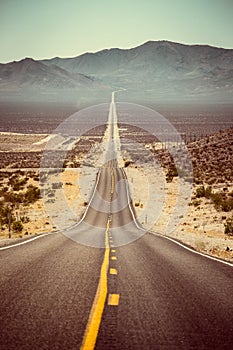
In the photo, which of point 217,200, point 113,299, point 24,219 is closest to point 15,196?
point 24,219

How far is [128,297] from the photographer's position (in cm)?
719

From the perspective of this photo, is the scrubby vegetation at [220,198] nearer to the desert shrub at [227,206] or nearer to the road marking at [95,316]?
the desert shrub at [227,206]

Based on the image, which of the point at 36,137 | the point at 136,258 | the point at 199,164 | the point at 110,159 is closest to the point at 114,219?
the point at 136,258

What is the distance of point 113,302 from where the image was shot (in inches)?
268

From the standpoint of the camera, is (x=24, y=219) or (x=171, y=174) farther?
(x=171, y=174)

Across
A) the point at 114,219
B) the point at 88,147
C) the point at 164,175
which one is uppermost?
the point at 88,147

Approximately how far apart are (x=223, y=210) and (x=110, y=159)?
6417cm

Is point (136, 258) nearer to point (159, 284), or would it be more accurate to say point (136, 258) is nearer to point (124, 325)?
point (159, 284)

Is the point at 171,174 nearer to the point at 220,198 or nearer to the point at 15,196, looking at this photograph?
the point at 220,198

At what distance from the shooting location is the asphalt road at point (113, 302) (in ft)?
16.9

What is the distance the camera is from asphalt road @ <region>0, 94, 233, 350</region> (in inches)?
203

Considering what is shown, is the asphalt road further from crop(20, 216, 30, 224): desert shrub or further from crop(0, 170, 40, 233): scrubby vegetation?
crop(20, 216, 30, 224): desert shrub

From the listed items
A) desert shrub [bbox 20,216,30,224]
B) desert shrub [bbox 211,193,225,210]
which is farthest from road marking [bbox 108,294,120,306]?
desert shrub [bbox 211,193,225,210]

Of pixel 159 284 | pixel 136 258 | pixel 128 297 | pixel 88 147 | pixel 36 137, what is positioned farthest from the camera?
pixel 36 137
